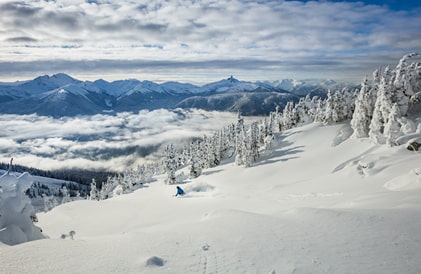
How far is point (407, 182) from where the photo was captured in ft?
73.2

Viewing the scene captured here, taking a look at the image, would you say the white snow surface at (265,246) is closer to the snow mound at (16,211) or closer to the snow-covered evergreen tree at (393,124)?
the snow mound at (16,211)

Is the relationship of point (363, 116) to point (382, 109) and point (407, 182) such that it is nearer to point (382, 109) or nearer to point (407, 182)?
point (382, 109)

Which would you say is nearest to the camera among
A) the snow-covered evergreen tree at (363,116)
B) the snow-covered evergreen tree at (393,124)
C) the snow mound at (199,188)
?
the snow-covered evergreen tree at (393,124)

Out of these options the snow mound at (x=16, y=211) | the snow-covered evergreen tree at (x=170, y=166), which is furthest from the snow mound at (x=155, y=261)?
the snow-covered evergreen tree at (x=170, y=166)

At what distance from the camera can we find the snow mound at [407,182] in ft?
68.7

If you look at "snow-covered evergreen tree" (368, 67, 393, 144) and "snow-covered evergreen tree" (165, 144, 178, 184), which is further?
"snow-covered evergreen tree" (165, 144, 178, 184)

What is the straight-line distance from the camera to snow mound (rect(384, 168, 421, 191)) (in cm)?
2095

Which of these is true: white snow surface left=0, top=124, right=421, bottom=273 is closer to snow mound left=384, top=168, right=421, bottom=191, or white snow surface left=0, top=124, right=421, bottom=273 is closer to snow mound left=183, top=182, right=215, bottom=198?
snow mound left=384, top=168, right=421, bottom=191

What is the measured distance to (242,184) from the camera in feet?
167

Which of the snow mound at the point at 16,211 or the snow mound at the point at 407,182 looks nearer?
the snow mound at the point at 16,211

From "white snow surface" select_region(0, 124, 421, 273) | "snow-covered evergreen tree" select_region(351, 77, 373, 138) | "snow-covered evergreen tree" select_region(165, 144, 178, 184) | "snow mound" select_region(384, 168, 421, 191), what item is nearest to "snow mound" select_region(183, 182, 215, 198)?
"snow-covered evergreen tree" select_region(165, 144, 178, 184)

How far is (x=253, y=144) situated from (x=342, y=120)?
2676 cm

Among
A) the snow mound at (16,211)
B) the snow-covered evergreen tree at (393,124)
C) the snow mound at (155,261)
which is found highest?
the snow-covered evergreen tree at (393,124)

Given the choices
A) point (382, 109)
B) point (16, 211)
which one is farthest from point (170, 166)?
point (16, 211)
